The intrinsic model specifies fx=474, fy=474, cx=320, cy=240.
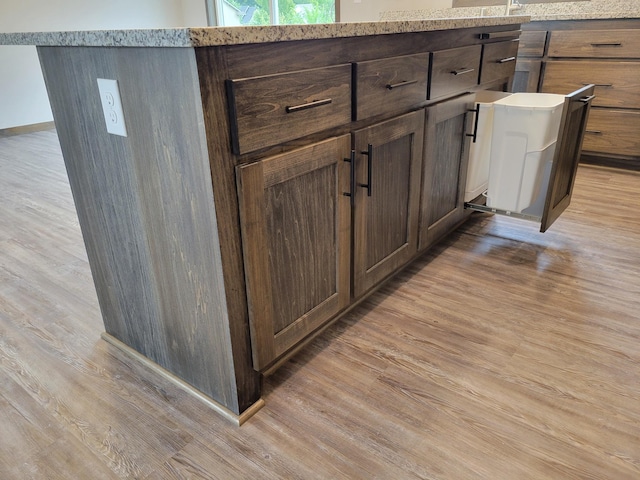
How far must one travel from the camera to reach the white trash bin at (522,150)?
187 cm

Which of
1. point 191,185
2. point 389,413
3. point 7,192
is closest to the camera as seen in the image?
point 191,185

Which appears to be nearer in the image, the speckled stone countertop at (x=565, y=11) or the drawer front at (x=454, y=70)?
the drawer front at (x=454, y=70)

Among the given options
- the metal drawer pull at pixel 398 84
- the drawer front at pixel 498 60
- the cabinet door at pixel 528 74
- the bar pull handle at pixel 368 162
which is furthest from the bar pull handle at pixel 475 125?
the cabinet door at pixel 528 74

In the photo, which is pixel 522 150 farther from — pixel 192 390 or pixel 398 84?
pixel 192 390

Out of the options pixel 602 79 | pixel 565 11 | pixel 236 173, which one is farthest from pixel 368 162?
pixel 565 11

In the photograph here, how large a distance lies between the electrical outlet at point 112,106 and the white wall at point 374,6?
380 centimetres

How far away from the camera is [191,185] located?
3.34ft

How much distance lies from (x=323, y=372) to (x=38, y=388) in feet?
2.69

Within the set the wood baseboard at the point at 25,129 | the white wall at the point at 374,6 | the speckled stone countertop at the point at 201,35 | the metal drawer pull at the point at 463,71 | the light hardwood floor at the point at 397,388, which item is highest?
the white wall at the point at 374,6

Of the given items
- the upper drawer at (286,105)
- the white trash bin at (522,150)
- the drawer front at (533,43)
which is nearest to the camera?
the upper drawer at (286,105)

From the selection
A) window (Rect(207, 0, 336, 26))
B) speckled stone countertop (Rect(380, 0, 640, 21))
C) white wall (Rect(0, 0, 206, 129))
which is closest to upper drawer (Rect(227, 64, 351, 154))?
speckled stone countertop (Rect(380, 0, 640, 21))

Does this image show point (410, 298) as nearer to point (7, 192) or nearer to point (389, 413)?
point (389, 413)

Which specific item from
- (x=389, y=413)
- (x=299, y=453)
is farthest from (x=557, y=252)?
(x=299, y=453)

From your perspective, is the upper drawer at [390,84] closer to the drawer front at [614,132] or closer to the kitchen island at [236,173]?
the kitchen island at [236,173]
